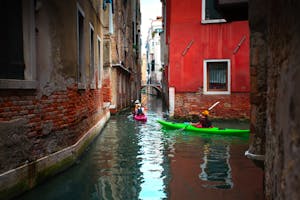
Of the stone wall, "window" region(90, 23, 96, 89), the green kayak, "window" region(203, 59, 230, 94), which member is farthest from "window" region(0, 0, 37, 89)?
"window" region(203, 59, 230, 94)

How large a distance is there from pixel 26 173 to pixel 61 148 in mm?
1404

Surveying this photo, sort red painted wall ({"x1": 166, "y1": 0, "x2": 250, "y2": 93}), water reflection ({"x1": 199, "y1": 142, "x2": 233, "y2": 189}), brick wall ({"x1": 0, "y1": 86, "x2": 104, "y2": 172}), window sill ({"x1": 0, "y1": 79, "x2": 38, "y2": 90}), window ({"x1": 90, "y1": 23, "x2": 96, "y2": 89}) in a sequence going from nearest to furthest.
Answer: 1. window sill ({"x1": 0, "y1": 79, "x2": 38, "y2": 90})
2. brick wall ({"x1": 0, "y1": 86, "x2": 104, "y2": 172})
3. water reflection ({"x1": 199, "y1": 142, "x2": 233, "y2": 189})
4. window ({"x1": 90, "y1": 23, "x2": 96, "y2": 89})
5. red painted wall ({"x1": 166, "y1": 0, "x2": 250, "y2": 93})

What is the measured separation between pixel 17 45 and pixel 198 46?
11402 millimetres

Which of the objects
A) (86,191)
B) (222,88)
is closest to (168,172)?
(86,191)

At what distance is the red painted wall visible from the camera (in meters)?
15.2

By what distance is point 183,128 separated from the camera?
12.6m

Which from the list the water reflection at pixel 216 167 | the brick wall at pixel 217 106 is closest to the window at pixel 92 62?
the water reflection at pixel 216 167

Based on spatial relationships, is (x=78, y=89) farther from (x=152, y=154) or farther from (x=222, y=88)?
(x=222, y=88)

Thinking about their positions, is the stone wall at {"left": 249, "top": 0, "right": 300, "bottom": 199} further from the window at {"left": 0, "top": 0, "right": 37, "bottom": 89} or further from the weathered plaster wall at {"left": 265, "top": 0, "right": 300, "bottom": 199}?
the window at {"left": 0, "top": 0, "right": 37, "bottom": 89}

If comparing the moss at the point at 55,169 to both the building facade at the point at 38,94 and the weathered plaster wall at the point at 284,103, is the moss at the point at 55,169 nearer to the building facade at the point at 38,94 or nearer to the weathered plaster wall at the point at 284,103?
the building facade at the point at 38,94

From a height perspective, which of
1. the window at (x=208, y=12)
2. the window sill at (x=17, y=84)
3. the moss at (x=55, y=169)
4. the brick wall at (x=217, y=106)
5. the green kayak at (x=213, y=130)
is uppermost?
the window at (x=208, y=12)

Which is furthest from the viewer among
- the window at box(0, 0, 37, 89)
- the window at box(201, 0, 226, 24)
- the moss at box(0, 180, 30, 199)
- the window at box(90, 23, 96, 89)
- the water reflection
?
the window at box(201, 0, 226, 24)

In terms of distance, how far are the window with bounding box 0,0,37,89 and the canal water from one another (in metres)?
1.76

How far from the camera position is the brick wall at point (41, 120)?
4.77 metres
